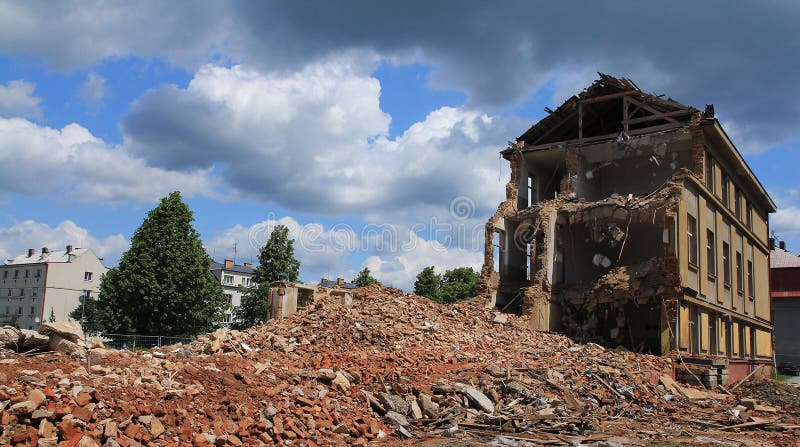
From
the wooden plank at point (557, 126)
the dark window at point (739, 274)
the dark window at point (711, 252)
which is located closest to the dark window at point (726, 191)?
the dark window at point (711, 252)

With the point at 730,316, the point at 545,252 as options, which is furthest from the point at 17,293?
the point at 730,316

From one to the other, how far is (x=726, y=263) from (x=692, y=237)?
5445 mm

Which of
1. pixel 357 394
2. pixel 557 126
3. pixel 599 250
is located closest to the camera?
pixel 357 394

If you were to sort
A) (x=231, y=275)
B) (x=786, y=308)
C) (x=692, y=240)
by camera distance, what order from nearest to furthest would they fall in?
(x=692, y=240)
(x=786, y=308)
(x=231, y=275)

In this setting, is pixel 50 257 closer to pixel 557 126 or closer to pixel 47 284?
pixel 47 284

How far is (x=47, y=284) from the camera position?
67625 mm

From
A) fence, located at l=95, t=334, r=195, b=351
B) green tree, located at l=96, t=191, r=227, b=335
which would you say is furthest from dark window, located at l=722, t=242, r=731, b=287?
green tree, located at l=96, t=191, r=227, b=335

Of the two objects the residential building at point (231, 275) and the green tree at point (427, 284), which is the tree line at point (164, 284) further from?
the residential building at point (231, 275)

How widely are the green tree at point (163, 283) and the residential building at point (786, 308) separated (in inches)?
1414

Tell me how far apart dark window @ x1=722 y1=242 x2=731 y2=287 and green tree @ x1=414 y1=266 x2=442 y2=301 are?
3256cm

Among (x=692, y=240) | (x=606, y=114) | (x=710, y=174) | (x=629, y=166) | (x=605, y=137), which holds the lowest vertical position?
(x=692, y=240)

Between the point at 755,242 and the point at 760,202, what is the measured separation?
2.97m

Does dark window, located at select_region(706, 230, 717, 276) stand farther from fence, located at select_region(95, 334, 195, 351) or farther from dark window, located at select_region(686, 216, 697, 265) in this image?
fence, located at select_region(95, 334, 195, 351)

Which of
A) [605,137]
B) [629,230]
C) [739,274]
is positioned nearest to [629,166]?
[605,137]
